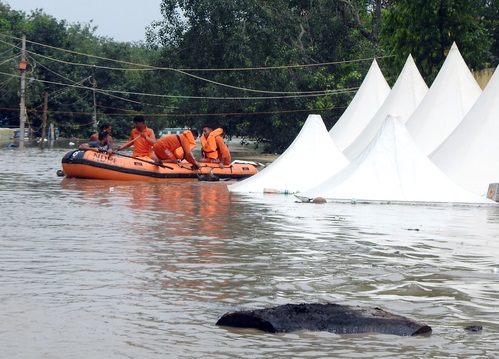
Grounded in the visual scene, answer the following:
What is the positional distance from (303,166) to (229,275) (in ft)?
44.9

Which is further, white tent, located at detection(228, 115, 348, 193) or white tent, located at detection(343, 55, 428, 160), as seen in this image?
white tent, located at detection(343, 55, 428, 160)

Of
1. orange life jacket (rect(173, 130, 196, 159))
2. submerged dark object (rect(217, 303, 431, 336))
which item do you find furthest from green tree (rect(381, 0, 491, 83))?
submerged dark object (rect(217, 303, 431, 336))

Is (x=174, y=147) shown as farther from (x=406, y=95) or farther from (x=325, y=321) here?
(x=325, y=321)

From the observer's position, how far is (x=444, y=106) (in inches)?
1137

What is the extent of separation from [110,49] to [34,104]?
1534 cm

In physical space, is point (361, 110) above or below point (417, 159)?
above

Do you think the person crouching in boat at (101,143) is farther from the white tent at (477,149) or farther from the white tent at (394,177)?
the white tent at (477,149)

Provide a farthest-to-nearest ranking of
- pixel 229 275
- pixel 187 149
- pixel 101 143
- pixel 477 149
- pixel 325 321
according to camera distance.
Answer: pixel 101 143
pixel 187 149
pixel 477 149
pixel 229 275
pixel 325 321

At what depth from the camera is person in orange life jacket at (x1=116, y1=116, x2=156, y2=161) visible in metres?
28.9

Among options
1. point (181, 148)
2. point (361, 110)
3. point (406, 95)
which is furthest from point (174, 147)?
point (361, 110)

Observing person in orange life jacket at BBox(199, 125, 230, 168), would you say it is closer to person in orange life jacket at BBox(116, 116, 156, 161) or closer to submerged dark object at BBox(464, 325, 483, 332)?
person in orange life jacket at BBox(116, 116, 156, 161)

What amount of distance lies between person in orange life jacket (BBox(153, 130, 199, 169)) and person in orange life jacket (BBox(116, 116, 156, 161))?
0.21m

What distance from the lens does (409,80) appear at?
3388 cm

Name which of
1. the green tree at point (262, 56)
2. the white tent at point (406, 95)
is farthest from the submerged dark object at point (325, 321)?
the green tree at point (262, 56)
